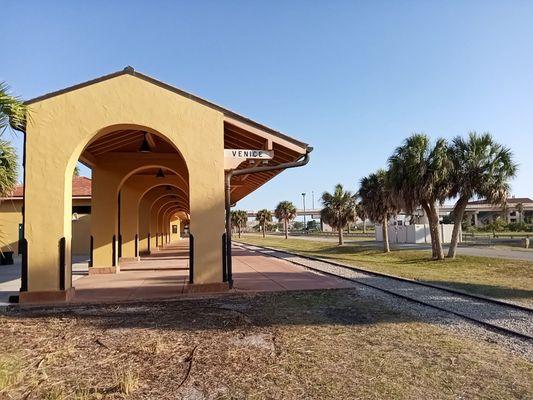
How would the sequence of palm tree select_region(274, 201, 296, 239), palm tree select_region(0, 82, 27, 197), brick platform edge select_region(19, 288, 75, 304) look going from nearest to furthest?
palm tree select_region(0, 82, 27, 197) → brick platform edge select_region(19, 288, 75, 304) → palm tree select_region(274, 201, 296, 239)

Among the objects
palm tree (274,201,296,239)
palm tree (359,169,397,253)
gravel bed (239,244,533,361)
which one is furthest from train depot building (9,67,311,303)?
palm tree (274,201,296,239)

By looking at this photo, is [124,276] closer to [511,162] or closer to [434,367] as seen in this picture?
[434,367]

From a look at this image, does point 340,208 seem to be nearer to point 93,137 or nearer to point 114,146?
point 114,146

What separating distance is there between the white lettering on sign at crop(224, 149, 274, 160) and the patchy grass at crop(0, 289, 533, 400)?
361 cm

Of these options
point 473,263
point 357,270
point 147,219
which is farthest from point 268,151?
point 147,219

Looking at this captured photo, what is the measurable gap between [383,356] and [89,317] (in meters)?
5.17

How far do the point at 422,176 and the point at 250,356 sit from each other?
20118mm

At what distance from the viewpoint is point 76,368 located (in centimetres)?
525

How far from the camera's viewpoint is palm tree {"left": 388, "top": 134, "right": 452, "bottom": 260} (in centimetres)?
2344

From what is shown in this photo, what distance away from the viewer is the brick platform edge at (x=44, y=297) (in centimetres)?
923

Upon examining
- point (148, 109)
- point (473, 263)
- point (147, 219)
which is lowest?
point (473, 263)

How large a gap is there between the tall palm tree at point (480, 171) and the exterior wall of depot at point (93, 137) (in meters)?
16.9

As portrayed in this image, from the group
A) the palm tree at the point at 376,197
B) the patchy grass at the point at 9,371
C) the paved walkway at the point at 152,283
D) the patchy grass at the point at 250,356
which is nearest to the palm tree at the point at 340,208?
the palm tree at the point at 376,197

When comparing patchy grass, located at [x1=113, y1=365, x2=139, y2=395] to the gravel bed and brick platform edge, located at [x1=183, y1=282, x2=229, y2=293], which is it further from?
brick platform edge, located at [x1=183, y1=282, x2=229, y2=293]
